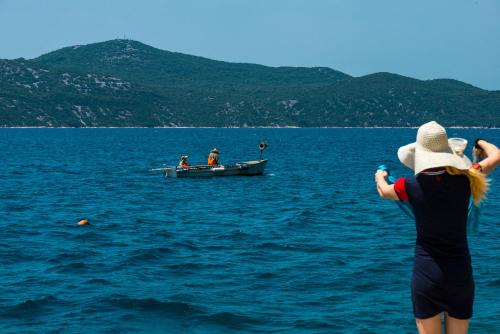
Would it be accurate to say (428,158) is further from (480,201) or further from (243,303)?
(243,303)

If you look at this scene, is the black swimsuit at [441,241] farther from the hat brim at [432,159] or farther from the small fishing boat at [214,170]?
the small fishing boat at [214,170]

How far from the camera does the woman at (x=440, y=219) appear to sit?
231 inches

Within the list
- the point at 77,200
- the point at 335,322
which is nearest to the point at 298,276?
the point at 335,322

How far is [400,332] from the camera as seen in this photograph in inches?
524

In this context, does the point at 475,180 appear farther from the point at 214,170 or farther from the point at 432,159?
the point at 214,170

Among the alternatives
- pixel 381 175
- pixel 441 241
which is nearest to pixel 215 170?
pixel 381 175

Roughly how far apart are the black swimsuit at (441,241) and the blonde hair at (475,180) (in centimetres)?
5

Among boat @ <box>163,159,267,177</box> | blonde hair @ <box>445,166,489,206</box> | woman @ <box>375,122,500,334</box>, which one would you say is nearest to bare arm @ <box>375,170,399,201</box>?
woman @ <box>375,122,500,334</box>

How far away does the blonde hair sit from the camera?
19.0 feet

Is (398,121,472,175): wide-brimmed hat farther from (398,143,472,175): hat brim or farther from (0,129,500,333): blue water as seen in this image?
(0,129,500,333): blue water

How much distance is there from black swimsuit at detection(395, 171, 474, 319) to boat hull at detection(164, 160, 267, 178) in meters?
47.3

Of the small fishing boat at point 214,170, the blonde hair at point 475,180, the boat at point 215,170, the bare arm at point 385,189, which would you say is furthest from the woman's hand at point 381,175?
the boat at point 215,170

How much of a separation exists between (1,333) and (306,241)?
41.4ft

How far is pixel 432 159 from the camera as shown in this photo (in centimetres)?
584
